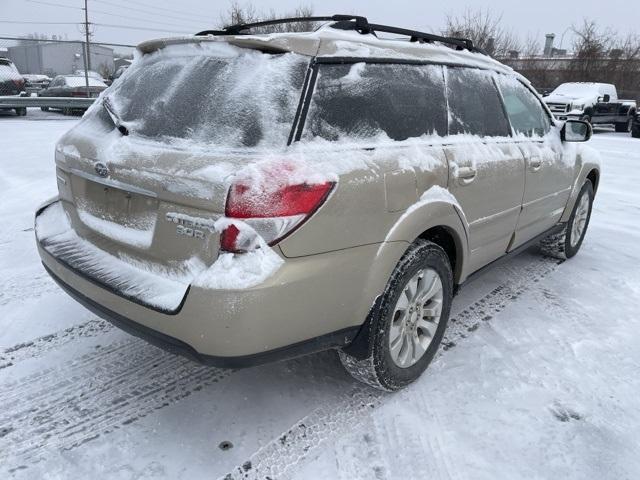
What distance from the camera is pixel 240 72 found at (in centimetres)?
230

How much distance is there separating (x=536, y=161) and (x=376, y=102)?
1.70 meters

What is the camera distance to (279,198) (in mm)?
2025

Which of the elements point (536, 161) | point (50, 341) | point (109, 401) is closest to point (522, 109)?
point (536, 161)

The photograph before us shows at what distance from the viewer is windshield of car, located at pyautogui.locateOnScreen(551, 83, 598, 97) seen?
19.4 meters

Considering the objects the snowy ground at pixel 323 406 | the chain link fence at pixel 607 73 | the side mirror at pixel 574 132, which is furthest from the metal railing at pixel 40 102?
the chain link fence at pixel 607 73

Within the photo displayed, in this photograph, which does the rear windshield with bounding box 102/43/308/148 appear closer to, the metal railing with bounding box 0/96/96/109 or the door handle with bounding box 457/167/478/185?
the door handle with bounding box 457/167/478/185

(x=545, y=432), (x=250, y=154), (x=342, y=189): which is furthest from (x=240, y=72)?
(x=545, y=432)

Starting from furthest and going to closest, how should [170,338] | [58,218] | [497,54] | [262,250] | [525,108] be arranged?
[497,54] → [525,108] → [58,218] → [170,338] → [262,250]

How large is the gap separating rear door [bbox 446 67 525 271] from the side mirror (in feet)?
3.16

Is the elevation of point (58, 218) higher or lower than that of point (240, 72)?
lower

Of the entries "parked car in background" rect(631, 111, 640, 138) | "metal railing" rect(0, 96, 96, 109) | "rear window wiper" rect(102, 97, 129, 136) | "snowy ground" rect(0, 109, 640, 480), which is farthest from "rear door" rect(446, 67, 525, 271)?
"parked car in background" rect(631, 111, 640, 138)

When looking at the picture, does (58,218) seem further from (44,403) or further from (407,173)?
(407,173)

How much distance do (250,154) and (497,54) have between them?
2959cm

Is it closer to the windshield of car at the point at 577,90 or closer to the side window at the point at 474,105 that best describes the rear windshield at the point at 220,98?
the side window at the point at 474,105
